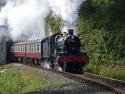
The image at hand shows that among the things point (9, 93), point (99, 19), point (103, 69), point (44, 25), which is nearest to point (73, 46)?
point (103, 69)

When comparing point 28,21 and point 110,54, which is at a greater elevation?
point 28,21

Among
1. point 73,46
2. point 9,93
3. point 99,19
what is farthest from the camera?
point 99,19

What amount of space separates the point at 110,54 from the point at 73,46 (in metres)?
3.05

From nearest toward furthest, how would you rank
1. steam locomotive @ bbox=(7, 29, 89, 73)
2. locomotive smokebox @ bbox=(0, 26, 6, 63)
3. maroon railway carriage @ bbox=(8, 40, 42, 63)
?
steam locomotive @ bbox=(7, 29, 89, 73), maroon railway carriage @ bbox=(8, 40, 42, 63), locomotive smokebox @ bbox=(0, 26, 6, 63)

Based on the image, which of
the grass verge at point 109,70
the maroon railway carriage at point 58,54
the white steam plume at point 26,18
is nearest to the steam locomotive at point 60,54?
the maroon railway carriage at point 58,54

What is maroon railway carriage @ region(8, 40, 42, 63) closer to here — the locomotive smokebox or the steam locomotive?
the steam locomotive

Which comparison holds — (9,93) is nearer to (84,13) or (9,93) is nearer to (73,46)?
(73,46)

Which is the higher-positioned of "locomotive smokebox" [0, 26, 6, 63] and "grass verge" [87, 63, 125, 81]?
Result: "locomotive smokebox" [0, 26, 6, 63]

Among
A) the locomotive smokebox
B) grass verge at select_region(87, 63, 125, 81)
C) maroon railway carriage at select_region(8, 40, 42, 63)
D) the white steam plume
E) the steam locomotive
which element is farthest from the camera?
the locomotive smokebox

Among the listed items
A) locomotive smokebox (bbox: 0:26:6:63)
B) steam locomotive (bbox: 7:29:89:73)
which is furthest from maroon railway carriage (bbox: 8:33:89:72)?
locomotive smokebox (bbox: 0:26:6:63)

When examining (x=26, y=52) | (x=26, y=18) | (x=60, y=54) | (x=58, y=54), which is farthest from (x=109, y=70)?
(x=26, y=18)

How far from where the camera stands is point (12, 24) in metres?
49.6

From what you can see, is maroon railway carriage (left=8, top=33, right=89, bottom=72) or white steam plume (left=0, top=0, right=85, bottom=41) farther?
white steam plume (left=0, top=0, right=85, bottom=41)

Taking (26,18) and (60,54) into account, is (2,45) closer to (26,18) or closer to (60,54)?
(26,18)
